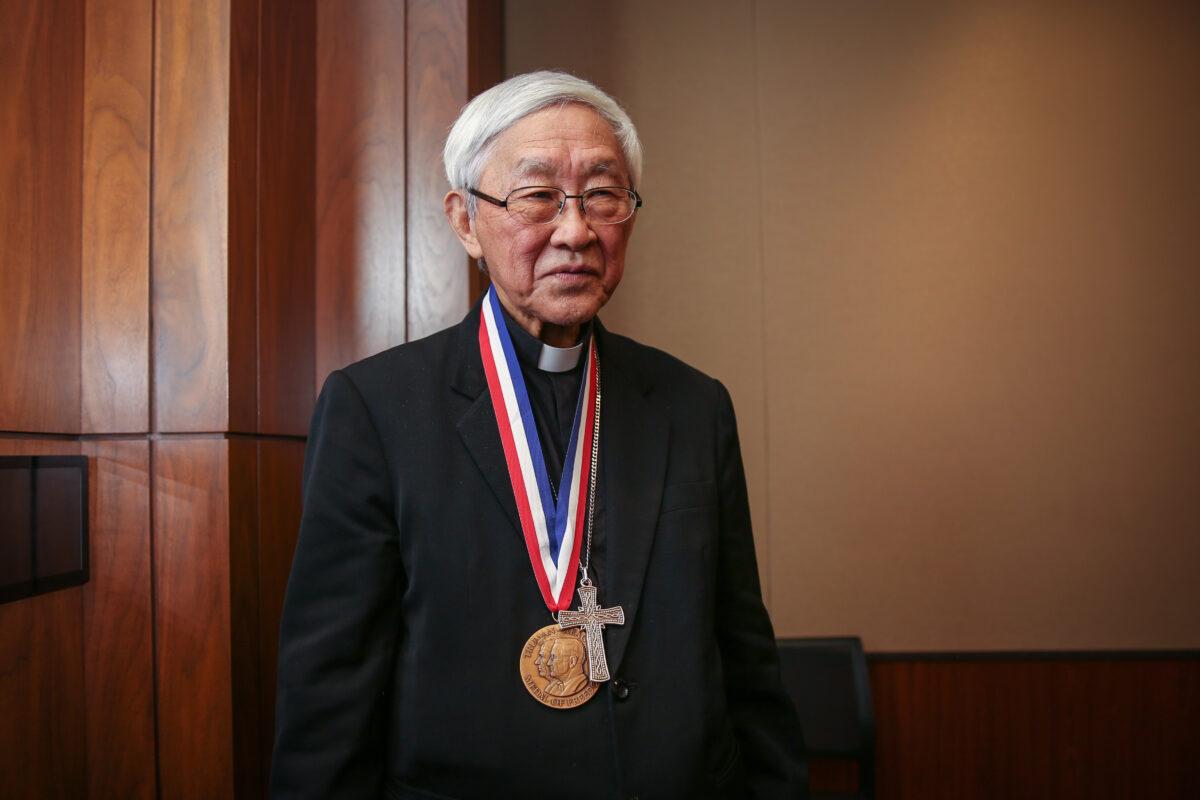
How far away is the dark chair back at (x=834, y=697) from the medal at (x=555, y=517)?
1.70 metres

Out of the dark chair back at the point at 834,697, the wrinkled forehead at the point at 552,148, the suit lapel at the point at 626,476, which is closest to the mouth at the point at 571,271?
the wrinkled forehead at the point at 552,148

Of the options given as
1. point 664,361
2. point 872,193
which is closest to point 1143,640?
point 872,193

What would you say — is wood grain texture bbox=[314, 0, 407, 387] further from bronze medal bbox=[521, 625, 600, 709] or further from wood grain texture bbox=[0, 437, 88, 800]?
bronze medal bbox=[521, 625, 600, 709]

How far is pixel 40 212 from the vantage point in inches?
72.3

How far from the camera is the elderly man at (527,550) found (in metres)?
1.36

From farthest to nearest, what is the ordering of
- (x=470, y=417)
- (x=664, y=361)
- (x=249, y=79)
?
(x=249, y=79)
(x=664, y=361)
(x=470, y=417)

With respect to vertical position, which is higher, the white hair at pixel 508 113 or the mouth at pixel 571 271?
the white hair at pixel 508 113

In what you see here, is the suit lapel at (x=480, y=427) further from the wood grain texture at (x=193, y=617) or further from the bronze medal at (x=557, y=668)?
the wood grain texture at (x=193, y=617)

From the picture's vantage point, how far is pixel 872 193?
3.18 metres

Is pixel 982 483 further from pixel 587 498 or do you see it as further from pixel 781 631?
pixel 587 498

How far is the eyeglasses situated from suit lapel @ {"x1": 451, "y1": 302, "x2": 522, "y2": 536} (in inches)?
10.4

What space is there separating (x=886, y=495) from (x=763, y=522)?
0.45 meters

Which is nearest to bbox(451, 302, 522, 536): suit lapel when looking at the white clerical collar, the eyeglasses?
the white clerical collar

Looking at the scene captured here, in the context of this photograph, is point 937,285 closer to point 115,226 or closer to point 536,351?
point 536,351
